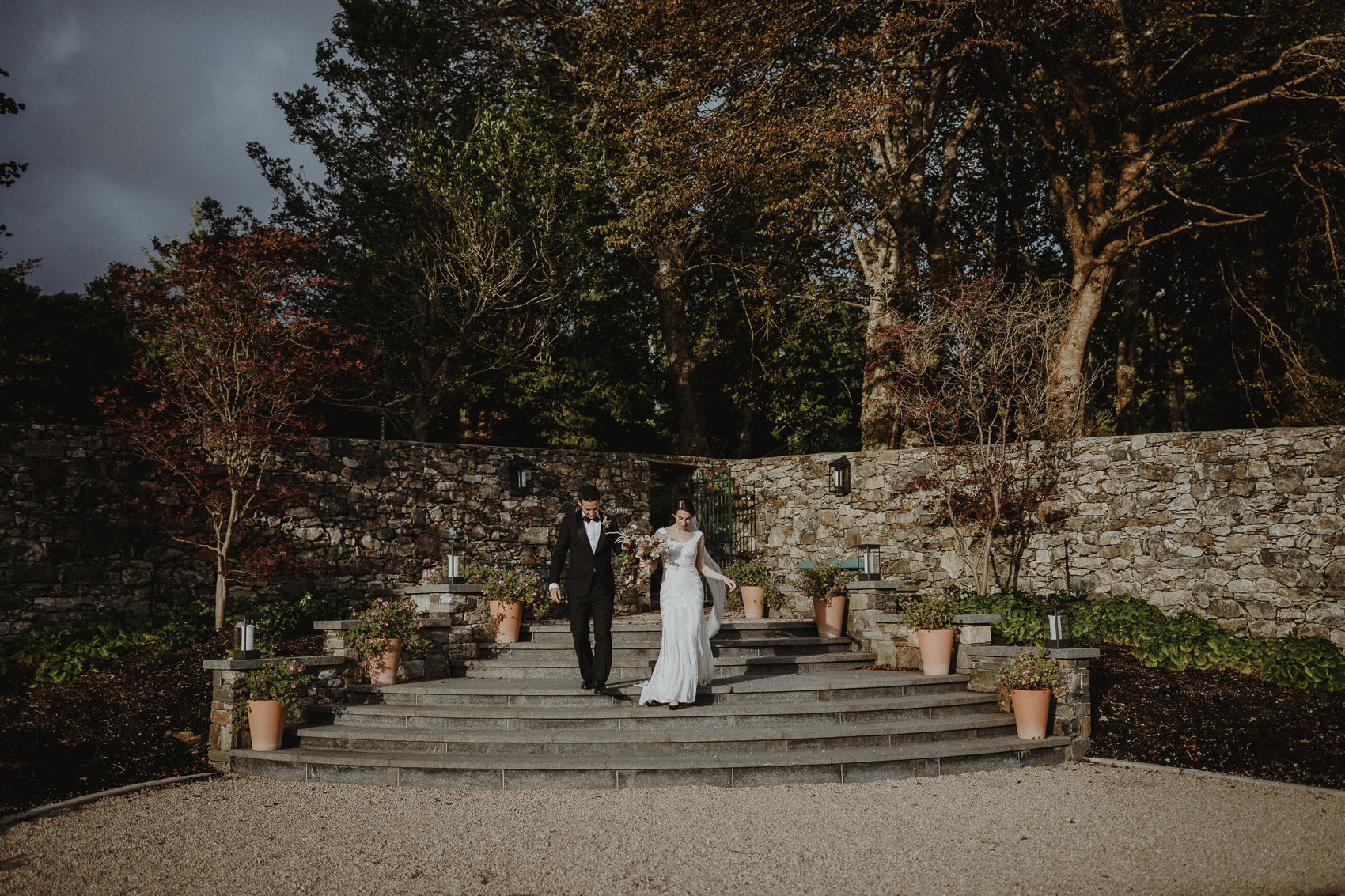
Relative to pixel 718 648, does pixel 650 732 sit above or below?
below

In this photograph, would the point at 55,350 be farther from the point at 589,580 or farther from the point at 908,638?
the point at 908,638

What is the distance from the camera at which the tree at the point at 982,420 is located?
11.7m

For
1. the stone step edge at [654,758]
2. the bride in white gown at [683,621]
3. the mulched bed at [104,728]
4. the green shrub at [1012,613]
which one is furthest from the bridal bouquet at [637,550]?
the mulched bed at [104,728]

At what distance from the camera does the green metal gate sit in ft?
49.1

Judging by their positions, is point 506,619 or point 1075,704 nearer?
point 1075,704

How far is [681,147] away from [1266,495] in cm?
968

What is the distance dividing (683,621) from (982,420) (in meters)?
6.75

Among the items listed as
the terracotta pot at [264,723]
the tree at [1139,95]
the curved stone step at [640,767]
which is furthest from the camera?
the tree at [1139,95]

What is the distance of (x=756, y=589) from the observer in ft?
35.9

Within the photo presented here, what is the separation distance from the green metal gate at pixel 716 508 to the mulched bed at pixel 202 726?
7110 millimetres

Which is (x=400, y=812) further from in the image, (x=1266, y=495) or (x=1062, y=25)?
(x=1062, y=25)

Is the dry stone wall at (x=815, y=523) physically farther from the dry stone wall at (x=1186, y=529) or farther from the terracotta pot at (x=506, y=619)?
the terracotta pot at (x=506, y=619)

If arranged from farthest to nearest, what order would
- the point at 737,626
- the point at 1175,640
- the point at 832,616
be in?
1. the point at 737,626
2. the point at 832,616
3. the point at 1175,640

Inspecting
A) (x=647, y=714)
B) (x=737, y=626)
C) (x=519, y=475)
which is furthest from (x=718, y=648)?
(x=519, y=475)
